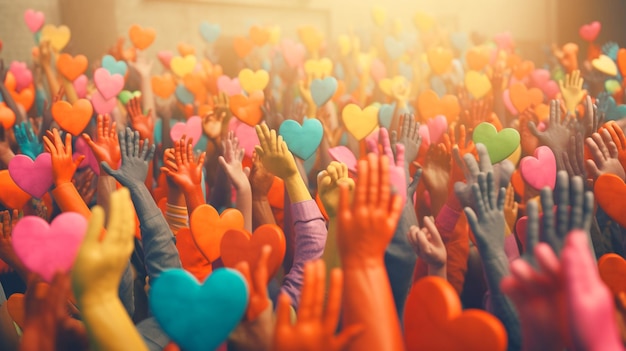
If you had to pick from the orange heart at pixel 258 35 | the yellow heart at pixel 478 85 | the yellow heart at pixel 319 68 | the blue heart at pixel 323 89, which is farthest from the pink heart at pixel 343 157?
the orange heart at pixel 258 35

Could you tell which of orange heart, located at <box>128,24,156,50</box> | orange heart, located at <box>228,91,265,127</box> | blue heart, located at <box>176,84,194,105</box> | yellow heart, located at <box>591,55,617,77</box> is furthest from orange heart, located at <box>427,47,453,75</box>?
orange heart, located at <box>128,24,156,50</box>

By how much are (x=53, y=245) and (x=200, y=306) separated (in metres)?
0.25

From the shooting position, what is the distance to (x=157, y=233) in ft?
3.68

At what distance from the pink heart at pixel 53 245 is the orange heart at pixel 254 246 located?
0.92ft

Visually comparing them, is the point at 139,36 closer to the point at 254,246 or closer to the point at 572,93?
the point at 572,93

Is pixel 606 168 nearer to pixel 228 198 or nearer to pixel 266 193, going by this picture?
pixel 266 193

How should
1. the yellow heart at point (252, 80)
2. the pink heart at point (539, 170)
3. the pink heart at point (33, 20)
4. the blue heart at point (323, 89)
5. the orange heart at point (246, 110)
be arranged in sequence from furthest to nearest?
the pink heart at point (33, 20) → the yellow heart at point (252, 80) → the blue heart at point (323, 89) → the orange heart at point (246, 110) → the pink heart at point (539, 170)

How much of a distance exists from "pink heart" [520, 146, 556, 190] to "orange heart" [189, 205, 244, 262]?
64 cm

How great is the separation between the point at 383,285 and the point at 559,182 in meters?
0.30

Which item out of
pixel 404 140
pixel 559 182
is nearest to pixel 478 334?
pixel 559 182

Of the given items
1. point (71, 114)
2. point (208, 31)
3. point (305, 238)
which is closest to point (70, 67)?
point (71, 114)

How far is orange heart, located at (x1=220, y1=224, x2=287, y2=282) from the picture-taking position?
3.15 feet

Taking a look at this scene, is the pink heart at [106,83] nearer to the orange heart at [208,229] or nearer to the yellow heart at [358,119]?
the yellow heart at [358,119]

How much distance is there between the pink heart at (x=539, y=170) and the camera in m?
1.25
